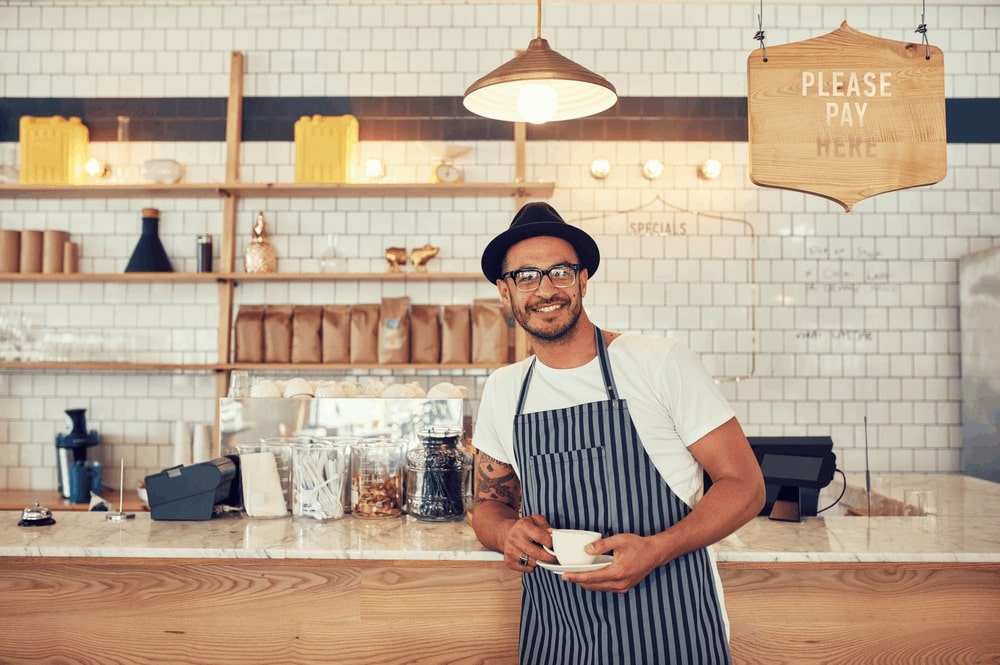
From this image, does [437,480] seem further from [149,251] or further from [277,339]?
[149,251]

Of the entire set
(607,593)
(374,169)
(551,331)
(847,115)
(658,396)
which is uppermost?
(374,169)

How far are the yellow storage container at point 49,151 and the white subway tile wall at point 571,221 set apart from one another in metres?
0.15

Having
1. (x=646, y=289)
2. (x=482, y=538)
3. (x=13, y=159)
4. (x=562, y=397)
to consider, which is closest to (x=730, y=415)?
(x=562, y=397)

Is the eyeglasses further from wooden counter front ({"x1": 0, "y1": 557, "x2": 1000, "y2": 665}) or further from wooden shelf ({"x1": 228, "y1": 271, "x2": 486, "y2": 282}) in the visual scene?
wooden shelf ({"x1": 228, "y1": 271, "x2": 486, "y2": 282})

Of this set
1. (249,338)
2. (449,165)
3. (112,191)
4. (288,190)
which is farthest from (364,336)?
(112,191)

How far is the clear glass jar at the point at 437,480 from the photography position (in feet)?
8.41

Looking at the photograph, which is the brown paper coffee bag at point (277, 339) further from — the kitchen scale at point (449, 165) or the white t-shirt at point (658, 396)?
the white t-shirt at point (658, 396)

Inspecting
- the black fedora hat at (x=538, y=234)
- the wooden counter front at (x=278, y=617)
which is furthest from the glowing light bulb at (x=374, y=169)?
the wooden counter front at (x=278, y=617)

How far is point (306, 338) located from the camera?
4.37 m

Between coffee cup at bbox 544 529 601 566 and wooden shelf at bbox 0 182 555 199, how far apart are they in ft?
9.12

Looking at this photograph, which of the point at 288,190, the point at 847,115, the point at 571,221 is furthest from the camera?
the point at 571,221

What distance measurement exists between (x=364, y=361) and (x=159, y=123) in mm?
1860

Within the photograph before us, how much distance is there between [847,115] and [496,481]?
4.98 ft

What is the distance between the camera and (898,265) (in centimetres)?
457
